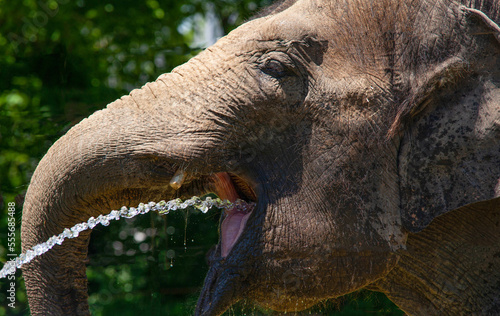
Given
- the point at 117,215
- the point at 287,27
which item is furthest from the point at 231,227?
the point at 287,27

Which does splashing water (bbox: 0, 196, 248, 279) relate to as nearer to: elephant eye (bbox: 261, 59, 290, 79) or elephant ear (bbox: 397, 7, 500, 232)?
elephant eye (bbox: 261, 59, 290, 79)

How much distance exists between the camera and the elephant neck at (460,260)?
1.70 m

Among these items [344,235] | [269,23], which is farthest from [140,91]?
[344,235]

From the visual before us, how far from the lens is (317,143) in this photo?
1.62 m

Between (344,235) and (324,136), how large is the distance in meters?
0.27

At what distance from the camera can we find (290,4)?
72.6 inches

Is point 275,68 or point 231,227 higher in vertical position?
point 275,68

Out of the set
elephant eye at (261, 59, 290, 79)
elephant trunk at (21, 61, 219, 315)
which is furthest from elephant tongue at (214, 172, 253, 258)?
elephant eye at (261, 59, 290, 79)

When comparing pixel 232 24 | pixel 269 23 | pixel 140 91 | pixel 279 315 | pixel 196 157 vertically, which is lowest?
pixel 279 315

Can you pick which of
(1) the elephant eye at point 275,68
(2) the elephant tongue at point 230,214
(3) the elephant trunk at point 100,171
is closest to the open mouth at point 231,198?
(2) the elephant tongue at point 230,214

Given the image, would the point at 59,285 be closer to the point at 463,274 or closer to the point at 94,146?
the point at 94,146

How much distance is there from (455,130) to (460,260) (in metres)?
0.40

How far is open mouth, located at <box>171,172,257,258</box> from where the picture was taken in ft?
5.47

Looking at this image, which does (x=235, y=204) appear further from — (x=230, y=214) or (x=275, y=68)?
(x=275, y=68)
